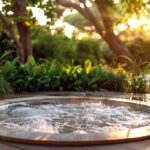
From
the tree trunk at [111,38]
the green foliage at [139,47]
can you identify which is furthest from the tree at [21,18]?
the green foliage at [139,47]

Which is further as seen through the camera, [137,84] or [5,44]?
[5,44]

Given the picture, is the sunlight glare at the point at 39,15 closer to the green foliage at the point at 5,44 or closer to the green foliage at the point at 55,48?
the green foliage at the point at 5,44

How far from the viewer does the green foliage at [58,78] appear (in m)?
8.59

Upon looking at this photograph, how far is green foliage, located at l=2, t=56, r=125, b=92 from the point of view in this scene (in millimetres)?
8586

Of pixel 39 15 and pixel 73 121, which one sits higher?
pixel 39 15

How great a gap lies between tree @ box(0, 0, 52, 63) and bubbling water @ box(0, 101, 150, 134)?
4.33m

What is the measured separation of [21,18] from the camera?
10.5 m

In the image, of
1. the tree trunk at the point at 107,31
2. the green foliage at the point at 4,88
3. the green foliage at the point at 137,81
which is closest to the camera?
the green foliage at the point at 4,88

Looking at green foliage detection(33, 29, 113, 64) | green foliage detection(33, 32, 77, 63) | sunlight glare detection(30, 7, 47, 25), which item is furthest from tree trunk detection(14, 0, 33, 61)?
green foliage detection(33, 32, 77, 63)

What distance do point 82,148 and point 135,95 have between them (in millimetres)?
4300

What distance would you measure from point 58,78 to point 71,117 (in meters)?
3.08

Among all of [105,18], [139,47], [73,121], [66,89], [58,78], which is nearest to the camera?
[73,121]

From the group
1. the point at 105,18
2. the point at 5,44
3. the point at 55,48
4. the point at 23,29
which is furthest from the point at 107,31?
the point at 5,44

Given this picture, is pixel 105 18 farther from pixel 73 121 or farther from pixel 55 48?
pixel 73 121
